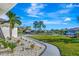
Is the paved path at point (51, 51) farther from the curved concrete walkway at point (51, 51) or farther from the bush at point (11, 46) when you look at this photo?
the bush at point (11, 46)

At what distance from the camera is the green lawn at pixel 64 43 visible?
1.87 m

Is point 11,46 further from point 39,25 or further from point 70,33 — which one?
point 70,33

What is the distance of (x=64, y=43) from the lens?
190 centimetres

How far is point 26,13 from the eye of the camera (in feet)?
6.25

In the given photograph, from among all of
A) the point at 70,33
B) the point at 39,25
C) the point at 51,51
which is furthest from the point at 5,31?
the point at 70,33

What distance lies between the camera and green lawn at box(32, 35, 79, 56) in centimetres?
187

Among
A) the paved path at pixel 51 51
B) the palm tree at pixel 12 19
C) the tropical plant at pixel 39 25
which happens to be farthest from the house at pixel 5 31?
the paved path at pixel 51 51

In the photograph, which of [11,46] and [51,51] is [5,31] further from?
[51,51]

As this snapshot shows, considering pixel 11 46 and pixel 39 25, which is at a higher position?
pixel 39 25

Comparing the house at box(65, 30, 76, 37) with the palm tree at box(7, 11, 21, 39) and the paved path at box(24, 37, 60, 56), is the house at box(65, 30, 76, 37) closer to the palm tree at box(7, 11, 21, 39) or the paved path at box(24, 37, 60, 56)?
the paved path at box(24, 37, 60, 56)

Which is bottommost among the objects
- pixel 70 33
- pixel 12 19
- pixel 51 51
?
pixel 51 51

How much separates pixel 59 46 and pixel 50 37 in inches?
4.6

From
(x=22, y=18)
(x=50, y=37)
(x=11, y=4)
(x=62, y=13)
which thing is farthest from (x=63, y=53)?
(x=11, y=4)

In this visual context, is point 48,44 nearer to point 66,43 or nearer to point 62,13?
point 66,43
